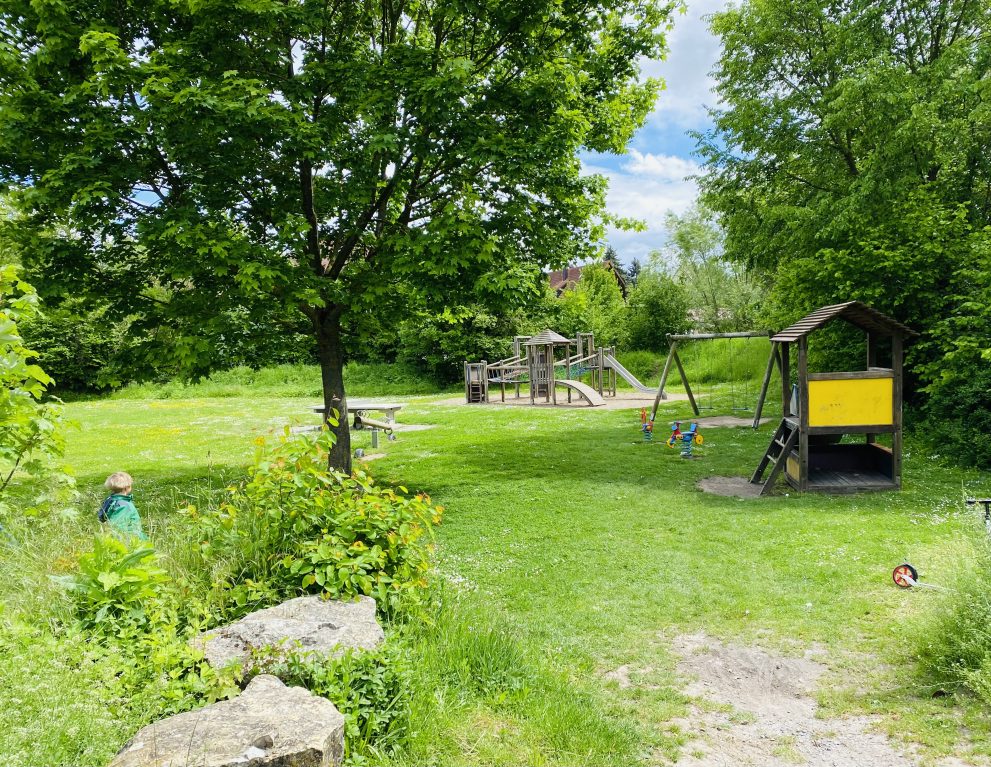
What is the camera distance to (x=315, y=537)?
4.97 metres

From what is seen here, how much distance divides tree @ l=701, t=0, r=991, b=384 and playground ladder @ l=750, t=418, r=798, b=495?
14.5ft

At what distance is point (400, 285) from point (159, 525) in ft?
17.8

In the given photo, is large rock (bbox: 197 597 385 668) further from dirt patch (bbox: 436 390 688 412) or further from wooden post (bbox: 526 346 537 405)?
wooden post (bbox: 526 346 537 405)

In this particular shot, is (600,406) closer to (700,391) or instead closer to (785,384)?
(700,391)

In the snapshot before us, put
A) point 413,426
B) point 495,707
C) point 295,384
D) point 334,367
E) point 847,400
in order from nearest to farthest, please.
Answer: point 495,707, point 847,400, point 334,367, point 413,426, point 295,384

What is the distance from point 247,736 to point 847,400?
35.0 feet

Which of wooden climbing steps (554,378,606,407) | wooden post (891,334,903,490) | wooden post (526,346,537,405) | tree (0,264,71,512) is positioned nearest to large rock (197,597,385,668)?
tree (0,264,71,512)

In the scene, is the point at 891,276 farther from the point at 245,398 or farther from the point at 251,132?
the point at 245,398

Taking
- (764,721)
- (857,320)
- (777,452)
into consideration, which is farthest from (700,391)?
(764,721)

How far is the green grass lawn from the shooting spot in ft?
13.4

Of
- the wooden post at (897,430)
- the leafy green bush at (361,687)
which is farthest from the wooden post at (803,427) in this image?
the leafy green bush at (361,687)

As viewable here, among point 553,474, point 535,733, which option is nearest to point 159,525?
point 535,733

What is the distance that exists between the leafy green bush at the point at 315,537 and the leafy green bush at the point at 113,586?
0.64 meters

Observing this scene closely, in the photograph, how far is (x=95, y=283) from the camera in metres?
9.76
